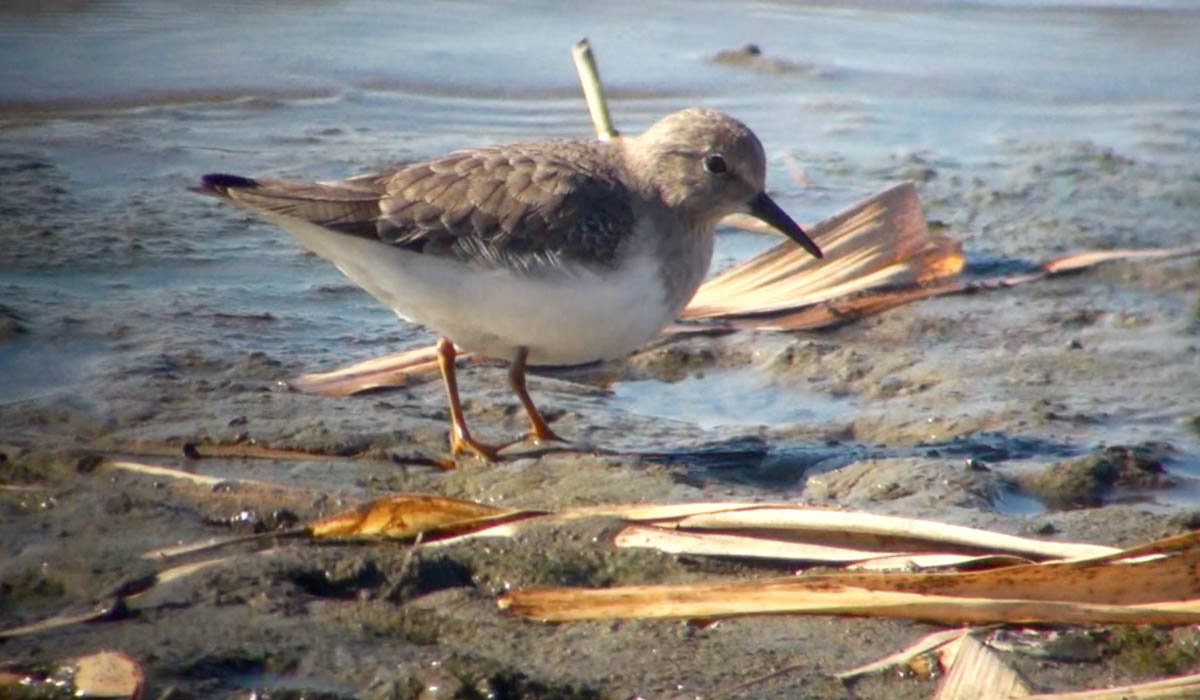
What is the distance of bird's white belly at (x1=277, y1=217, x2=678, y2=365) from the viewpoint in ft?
18.1

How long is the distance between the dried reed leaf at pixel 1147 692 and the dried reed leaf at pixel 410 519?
1.62 m

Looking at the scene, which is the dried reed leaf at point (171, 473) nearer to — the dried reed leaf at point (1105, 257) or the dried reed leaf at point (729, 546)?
the dried reed leaf at point (729, 546)

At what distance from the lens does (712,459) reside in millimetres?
5512

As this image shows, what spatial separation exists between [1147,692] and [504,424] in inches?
115

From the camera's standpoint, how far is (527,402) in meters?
5.75

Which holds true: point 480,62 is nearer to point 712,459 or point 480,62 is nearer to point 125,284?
point 125,284

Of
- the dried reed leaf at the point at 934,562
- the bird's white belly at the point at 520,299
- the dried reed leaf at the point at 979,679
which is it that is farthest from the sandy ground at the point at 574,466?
the bird's white belly at the point at 520,299

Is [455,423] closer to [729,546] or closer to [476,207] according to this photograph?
[476,207]

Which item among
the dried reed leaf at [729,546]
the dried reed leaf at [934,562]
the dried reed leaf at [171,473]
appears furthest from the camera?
the dried reed leaf at [171,473]

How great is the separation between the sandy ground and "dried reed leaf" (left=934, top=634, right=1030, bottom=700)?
5.3 inches

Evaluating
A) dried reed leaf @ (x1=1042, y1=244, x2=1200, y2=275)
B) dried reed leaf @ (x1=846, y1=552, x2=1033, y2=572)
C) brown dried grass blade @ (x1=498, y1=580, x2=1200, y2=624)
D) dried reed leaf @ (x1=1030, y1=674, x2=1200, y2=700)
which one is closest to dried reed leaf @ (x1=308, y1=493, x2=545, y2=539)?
brown dried grass blade @ (x1=498, y1=580, x2=1200, y2=624)

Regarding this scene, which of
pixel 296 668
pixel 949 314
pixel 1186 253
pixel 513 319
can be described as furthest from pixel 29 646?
pixel 1186 253

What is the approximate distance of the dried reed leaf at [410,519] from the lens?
15.1 ft

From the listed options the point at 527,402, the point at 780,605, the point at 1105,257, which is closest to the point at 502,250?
the point at 527,402
